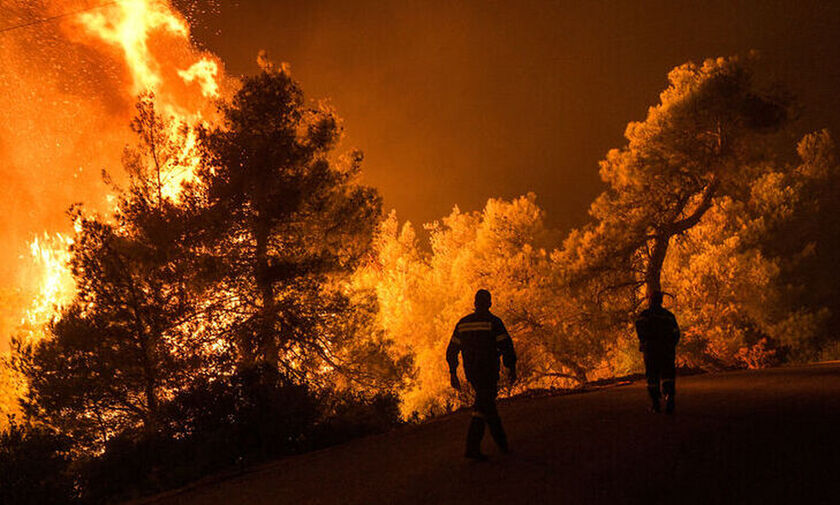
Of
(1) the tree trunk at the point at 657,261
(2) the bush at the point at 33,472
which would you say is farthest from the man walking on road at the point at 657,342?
(1) the tree trunk at the point at 657,261

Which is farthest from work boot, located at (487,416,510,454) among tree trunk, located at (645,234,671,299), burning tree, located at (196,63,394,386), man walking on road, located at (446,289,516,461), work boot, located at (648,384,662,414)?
tree trunk, located at (645,234,671,299)

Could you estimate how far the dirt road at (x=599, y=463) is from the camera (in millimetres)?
5227

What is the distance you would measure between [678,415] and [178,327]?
38.1ft

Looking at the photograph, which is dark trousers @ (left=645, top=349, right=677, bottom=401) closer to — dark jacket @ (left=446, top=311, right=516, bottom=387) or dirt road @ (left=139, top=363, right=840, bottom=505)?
dirt road @ (left=139, top=363, right=840, bottom=505)

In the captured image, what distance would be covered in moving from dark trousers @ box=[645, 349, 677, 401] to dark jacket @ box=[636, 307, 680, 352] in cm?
6

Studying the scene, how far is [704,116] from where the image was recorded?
866 inches

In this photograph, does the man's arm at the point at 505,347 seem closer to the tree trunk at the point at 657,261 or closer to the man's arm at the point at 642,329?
the man's arm at the point at 642,329

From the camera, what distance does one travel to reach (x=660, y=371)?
9430mm

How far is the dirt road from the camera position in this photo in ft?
17.1

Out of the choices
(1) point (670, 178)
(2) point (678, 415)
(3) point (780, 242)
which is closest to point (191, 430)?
(2) point (678, 415)

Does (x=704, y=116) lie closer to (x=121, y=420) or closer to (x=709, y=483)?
(x=709, y=483)

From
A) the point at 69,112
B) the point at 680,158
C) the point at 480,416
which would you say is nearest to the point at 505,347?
the point at 480,416


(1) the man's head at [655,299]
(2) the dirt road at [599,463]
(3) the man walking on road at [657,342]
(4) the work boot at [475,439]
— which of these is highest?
(1) the man's head at [655,299]

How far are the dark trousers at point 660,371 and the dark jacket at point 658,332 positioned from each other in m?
0.06
